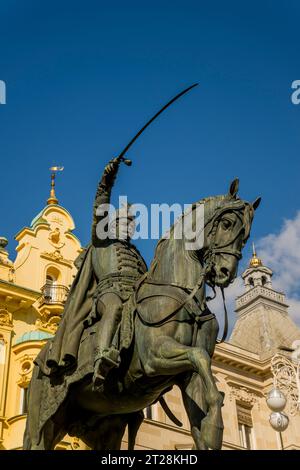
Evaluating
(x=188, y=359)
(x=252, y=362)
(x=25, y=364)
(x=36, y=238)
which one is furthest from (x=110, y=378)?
(x=252, y=362)

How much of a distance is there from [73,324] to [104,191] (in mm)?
1494

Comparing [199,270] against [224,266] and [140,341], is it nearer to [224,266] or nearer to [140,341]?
[224,266]

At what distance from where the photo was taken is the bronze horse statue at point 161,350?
684cm

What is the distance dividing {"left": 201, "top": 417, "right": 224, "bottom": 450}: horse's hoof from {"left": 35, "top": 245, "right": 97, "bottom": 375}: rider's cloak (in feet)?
5.70

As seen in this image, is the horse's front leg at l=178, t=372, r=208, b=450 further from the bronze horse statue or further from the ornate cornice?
the ornate cornice

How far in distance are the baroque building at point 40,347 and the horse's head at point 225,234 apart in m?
17.6

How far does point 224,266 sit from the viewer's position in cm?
729

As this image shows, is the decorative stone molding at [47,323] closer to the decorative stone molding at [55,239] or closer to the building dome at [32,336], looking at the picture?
the building dome at [32,336]

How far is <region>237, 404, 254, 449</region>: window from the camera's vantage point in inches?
1303

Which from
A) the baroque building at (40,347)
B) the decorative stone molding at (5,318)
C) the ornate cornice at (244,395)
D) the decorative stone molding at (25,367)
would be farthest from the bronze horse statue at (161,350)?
the ornate cornice at (244,395)

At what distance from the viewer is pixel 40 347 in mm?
27094

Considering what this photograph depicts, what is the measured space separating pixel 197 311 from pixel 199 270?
1.60 ft

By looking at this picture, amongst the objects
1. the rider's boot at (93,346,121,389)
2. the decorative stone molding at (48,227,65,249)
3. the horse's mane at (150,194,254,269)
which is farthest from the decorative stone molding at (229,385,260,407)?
the rider's boot at (93,346,121,389)

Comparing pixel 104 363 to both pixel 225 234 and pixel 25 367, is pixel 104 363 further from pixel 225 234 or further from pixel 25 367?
pixel 25 367
